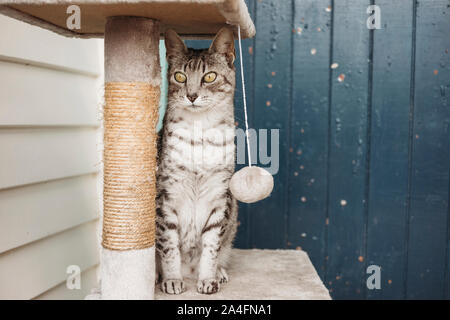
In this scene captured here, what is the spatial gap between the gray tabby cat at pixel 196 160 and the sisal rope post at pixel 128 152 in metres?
0.14

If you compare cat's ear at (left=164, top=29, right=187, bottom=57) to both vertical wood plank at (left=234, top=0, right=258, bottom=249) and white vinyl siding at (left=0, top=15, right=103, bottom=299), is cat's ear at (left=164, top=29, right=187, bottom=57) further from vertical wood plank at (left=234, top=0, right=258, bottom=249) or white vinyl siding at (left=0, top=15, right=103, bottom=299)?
vertical wood plank at (left=234, top=0, right=258, bottom=249)

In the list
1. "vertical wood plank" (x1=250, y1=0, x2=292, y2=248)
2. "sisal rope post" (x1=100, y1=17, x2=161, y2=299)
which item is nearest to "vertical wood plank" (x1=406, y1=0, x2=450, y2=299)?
"vertical wood plank" (x1=250, y1=0, x2=292, y2=248)

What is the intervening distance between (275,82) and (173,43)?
721 mm

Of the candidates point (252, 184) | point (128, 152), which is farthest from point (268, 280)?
point (128, 152)

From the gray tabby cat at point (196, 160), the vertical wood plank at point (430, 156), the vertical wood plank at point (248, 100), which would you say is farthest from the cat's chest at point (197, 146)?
the vertical wood plank at point (430, 156)

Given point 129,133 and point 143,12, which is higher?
point 143,12

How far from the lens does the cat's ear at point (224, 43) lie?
4.23ft

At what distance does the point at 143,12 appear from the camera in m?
1.10

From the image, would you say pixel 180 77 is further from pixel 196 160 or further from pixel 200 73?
pixel 196 160

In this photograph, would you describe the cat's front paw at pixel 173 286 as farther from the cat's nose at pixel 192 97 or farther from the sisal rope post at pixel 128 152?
the cat's nose at pixel 192 97

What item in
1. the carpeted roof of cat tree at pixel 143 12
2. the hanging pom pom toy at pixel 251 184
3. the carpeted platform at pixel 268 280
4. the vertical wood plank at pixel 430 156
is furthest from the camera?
the vertical wood plank at pixel 430 156

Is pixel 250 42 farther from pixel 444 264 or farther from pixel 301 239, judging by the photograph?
pixel 444 264
